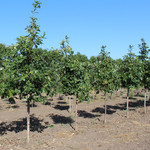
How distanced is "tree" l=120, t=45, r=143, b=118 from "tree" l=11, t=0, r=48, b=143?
31.4ft

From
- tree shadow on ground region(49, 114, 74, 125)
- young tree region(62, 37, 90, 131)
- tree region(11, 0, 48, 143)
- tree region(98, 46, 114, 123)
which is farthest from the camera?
tree shadow on ground region(49, 114, 74, 125)

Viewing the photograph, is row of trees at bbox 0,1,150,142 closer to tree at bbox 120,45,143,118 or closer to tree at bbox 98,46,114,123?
tree at bbox 98,46,114,123

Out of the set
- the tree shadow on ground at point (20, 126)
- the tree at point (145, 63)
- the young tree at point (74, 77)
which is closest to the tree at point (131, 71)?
the tree at point (145, 63)

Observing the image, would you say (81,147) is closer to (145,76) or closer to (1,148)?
(1,148)

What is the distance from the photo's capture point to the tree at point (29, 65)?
8953mm

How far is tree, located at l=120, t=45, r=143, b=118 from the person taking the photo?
16.3m

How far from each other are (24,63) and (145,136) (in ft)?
28.2

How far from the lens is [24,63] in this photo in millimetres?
9664

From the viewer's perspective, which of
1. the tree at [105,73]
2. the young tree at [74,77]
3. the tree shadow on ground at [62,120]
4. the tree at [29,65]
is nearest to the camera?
the tree at [29,65]

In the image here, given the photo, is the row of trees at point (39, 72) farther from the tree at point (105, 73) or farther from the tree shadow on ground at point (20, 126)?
the tree shadow on ground at point (20, 126)

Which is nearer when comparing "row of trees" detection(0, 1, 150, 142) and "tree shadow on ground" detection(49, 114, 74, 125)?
"row of trees" detection(0, 1, 150, 142)

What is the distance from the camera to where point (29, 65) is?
9156 mm

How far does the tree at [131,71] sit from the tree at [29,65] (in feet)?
31.4

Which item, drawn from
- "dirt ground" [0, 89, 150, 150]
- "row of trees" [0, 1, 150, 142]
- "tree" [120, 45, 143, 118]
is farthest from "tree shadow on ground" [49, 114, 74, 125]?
"tree" [120, 45, 143, 118]
